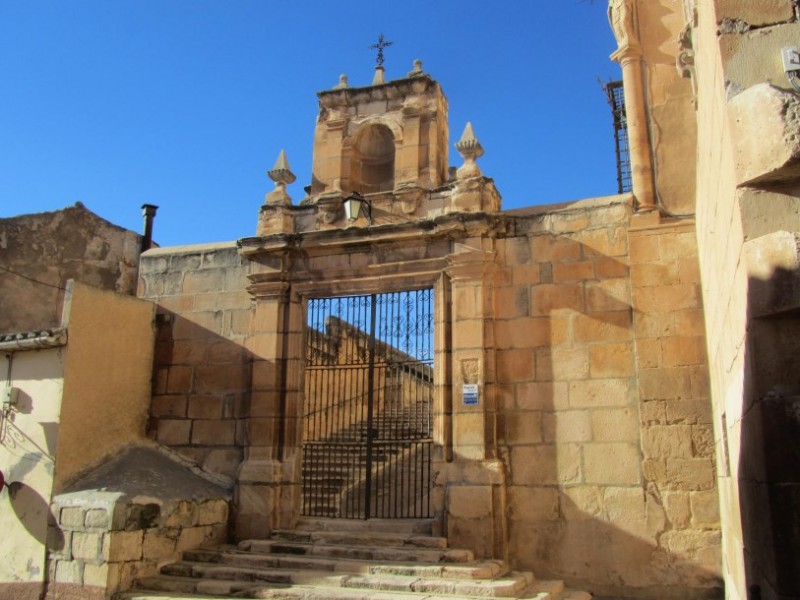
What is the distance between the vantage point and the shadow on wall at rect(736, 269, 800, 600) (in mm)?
2682

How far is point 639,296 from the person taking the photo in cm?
684

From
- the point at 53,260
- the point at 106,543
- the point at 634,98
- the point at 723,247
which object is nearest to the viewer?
the point at 723,247

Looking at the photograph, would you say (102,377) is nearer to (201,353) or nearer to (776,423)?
(201,353)

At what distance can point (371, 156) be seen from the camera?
9008 millimetres

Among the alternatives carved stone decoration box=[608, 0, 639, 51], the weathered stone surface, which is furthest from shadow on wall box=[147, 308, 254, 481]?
the weathered stone surface

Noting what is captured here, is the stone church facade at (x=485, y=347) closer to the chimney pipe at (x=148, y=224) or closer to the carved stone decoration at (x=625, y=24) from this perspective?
the carved stone decoration at (x=625, y=24)

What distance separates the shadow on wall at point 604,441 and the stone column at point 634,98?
514 mm

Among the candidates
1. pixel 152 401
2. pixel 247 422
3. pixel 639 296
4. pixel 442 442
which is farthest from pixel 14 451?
pixel 639 296

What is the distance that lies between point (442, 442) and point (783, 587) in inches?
185

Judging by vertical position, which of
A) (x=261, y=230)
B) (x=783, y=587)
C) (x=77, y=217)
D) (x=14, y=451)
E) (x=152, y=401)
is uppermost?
(x=77, y=217)

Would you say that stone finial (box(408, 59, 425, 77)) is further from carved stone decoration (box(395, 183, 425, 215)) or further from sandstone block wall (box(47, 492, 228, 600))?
sandstone block wall (box(47, 492, 228, 600))

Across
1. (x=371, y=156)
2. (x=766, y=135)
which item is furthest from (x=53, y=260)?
(x=766, y=135)

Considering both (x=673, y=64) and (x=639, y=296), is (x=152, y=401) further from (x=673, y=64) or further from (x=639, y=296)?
(x=673, y=64)

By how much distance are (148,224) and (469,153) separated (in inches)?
273
